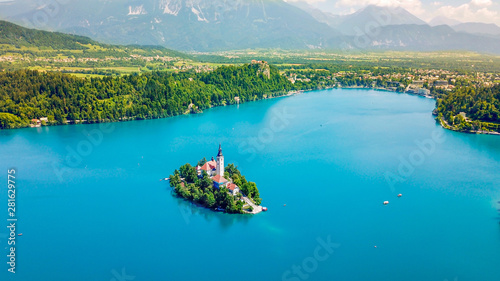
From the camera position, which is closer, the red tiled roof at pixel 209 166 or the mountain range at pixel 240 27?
the red tiled roof at pixel 209 166

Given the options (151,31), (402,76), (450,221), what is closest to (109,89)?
(450,221)

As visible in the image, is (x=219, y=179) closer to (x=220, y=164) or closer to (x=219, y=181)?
(x=219, y=181)

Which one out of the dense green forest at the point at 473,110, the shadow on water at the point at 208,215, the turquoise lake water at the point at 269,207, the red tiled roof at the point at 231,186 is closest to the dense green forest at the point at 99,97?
the turquoise lake water at the point at 269,207

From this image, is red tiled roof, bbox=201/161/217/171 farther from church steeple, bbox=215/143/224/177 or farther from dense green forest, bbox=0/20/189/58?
dense green forest, bbox=0/20/189/58

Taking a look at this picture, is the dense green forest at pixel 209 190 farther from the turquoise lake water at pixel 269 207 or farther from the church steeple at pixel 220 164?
the turquoise lake water at pixel 269 207

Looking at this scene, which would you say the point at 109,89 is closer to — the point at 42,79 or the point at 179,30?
the point at 42,79

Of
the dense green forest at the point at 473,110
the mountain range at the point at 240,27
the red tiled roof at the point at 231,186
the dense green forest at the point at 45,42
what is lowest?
the red tiled roof at the point at 231,186

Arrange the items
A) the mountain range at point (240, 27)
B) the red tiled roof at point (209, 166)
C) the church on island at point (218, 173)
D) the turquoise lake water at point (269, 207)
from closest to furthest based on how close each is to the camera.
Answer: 1. the turquoise lake water at point (269, 207)
2. the church on island at point (218, 173)
3. the red tiled roof at point (209, 166)
4. the mountain range at point (240, 27)
